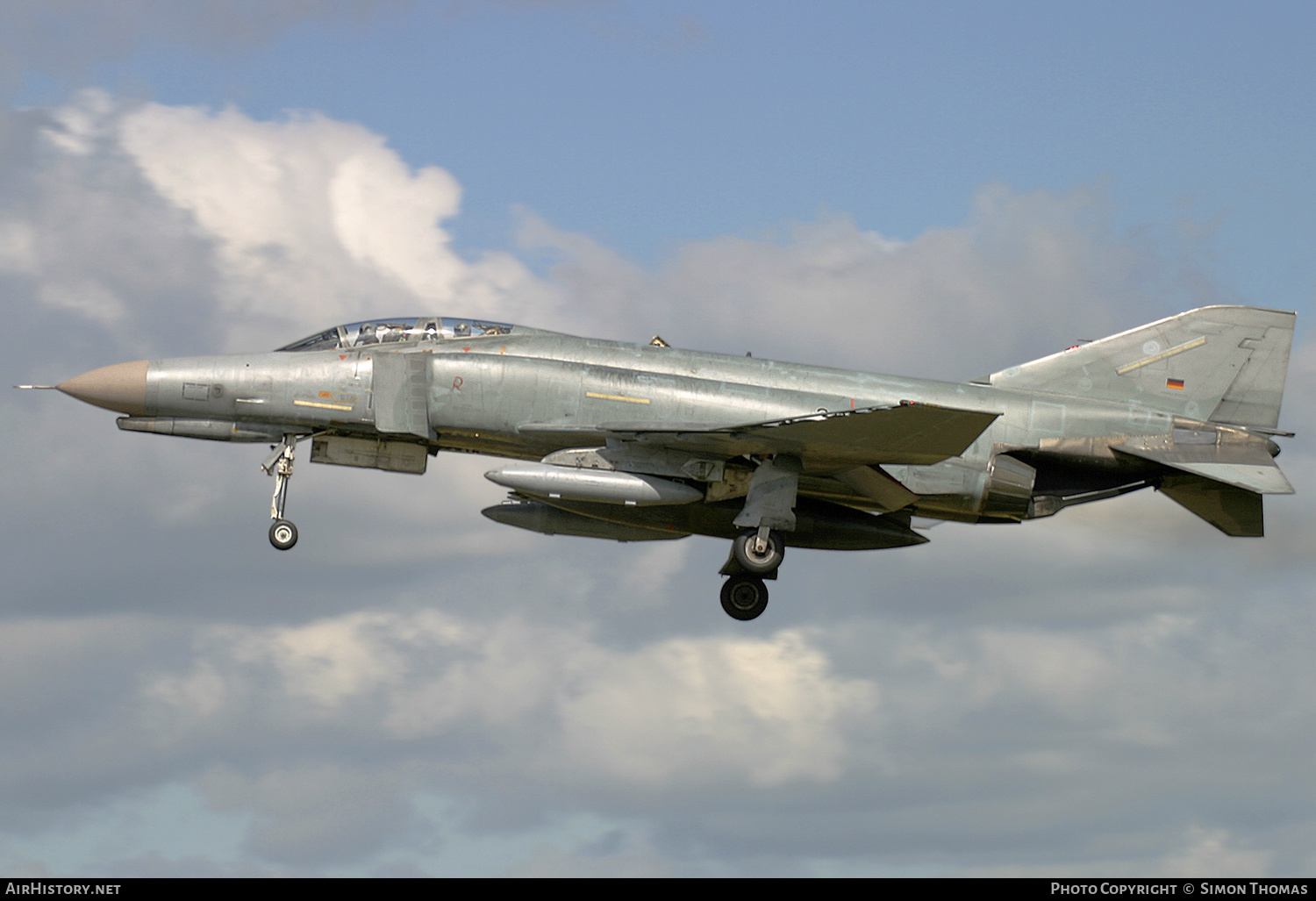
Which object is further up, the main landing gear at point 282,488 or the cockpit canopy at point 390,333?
the cockpit canopy at point 390,333

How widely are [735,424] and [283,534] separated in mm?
6925

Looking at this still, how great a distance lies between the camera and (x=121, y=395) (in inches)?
886

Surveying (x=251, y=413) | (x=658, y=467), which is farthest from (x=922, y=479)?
(x=251, y=413)

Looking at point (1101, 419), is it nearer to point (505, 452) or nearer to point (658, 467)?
point (658, 467)

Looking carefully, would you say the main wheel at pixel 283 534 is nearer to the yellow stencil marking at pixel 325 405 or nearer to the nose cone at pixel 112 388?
the yellow stencil marking at pixel 325 405

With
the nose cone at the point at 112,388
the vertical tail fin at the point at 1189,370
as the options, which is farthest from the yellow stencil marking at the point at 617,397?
the nose cone at the point at 112,388

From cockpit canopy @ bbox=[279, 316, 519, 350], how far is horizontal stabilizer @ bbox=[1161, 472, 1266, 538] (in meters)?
11.0

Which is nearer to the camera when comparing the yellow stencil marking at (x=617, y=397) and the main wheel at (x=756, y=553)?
the yellow stencil marking at (x=617, y=397)

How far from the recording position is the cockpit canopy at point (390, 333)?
23406mm

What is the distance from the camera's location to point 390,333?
77.0 ft

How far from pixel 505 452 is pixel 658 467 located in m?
2.56

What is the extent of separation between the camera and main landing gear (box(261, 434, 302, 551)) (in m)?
22.6

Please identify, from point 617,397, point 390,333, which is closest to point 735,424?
point 617,397

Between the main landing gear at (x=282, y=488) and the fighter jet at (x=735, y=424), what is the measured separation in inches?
1.2
